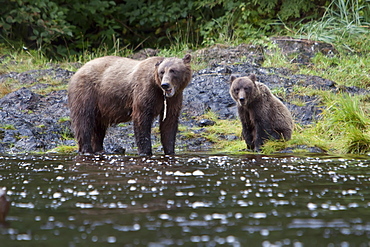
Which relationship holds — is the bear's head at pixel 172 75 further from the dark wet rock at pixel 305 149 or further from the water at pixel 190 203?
the dark wet rock at pixel 305 149

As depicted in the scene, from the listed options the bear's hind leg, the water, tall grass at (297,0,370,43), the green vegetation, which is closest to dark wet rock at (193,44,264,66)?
the green vegetation

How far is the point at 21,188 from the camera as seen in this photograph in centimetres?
514

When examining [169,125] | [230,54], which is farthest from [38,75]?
[169,125]

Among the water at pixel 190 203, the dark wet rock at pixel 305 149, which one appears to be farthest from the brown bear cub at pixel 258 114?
the water at pixel 190 203

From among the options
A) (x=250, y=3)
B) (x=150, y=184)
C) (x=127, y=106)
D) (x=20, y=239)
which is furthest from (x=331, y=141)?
(x=250, y=3)

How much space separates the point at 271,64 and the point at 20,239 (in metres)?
9.89

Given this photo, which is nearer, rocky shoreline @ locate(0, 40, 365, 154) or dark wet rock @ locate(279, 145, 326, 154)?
dark wet rock @ locate(279, 145, 326, 154)

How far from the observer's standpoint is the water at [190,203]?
3.46 meters

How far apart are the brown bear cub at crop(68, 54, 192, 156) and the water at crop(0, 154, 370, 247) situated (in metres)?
1.17

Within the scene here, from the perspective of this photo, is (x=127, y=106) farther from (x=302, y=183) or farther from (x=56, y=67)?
(x=56, y=67)

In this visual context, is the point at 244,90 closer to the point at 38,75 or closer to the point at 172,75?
the point at 172,75

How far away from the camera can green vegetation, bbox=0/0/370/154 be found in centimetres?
987

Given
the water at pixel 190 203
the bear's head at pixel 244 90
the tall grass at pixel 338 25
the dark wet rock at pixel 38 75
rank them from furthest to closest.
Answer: the tall grass at pixel 338 25
the dark wet rock at pixel 38 75
the bear's head at pixel 244 90
the water at pixel 190 203

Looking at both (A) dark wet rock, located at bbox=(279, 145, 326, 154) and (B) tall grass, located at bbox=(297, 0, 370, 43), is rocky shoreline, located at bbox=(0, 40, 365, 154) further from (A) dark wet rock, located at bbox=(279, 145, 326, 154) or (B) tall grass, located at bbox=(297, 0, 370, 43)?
(B) tall grass, located at bbox=(297, 0, 370, 43)
